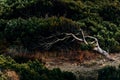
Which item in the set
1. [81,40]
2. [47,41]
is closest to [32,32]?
[47,41]

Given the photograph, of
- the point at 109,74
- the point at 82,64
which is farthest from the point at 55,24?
Answer: the point at 109,74

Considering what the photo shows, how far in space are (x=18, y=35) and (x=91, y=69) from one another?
5.74 metres

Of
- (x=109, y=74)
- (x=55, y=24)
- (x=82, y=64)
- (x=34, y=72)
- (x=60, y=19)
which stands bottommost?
(x=82, y=64)

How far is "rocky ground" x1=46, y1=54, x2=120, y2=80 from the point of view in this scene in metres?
→ 23.4

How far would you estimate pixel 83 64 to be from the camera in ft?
81.6

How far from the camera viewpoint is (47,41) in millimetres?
26141

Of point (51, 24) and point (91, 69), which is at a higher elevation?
point (51, 24)

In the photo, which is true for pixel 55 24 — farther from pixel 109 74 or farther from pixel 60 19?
pixel 109 74

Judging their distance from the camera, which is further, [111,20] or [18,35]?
[111,20]

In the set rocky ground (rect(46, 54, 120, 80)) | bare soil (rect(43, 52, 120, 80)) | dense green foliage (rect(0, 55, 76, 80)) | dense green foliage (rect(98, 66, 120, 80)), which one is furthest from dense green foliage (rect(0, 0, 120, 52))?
dense green foliage (rect(0, 55, 76, 80))

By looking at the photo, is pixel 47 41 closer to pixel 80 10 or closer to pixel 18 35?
pixel 18 35

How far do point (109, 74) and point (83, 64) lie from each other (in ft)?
12.6

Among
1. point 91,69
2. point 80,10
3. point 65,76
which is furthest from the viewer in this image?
point 80,10

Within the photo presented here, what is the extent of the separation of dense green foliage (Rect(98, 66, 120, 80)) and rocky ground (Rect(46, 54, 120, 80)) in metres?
1.11
